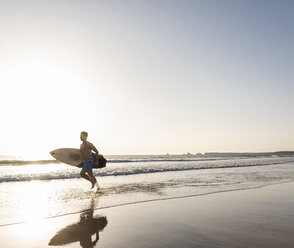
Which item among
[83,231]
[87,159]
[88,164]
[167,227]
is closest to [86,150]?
[87,159]

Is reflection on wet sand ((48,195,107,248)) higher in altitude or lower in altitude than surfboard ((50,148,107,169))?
lower

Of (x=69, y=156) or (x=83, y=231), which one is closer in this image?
(x=83, y=231)

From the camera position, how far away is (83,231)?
17.0ft

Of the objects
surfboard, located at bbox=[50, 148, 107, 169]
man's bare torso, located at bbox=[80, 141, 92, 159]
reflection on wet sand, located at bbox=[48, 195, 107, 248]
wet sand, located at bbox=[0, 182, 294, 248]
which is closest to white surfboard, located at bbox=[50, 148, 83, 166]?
surfboard, located at bbox=[50, 148, 107, 169]

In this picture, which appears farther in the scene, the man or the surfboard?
the surfboard

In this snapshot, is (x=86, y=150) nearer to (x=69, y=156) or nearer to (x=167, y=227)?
(x=69, y=156)

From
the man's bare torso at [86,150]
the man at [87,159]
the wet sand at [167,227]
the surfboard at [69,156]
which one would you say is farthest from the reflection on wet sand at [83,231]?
the surfboard at [69,156]

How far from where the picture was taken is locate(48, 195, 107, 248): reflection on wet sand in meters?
4.52

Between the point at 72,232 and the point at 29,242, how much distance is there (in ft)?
2.85

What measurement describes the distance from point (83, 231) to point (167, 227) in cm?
168

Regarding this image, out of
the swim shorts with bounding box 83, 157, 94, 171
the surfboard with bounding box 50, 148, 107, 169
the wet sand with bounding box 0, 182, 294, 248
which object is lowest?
the wet sand with bounding box 0, 182, 294, 248

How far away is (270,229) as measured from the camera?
5.10m

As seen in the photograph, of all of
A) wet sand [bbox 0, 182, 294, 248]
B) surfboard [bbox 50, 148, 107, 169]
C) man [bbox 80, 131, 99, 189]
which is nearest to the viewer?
wet sand [bbox 0, 182, 294, 248]

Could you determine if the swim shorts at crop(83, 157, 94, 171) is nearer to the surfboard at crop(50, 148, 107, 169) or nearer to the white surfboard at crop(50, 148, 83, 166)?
the surfboard at crop(50, 148, 107, 169)
